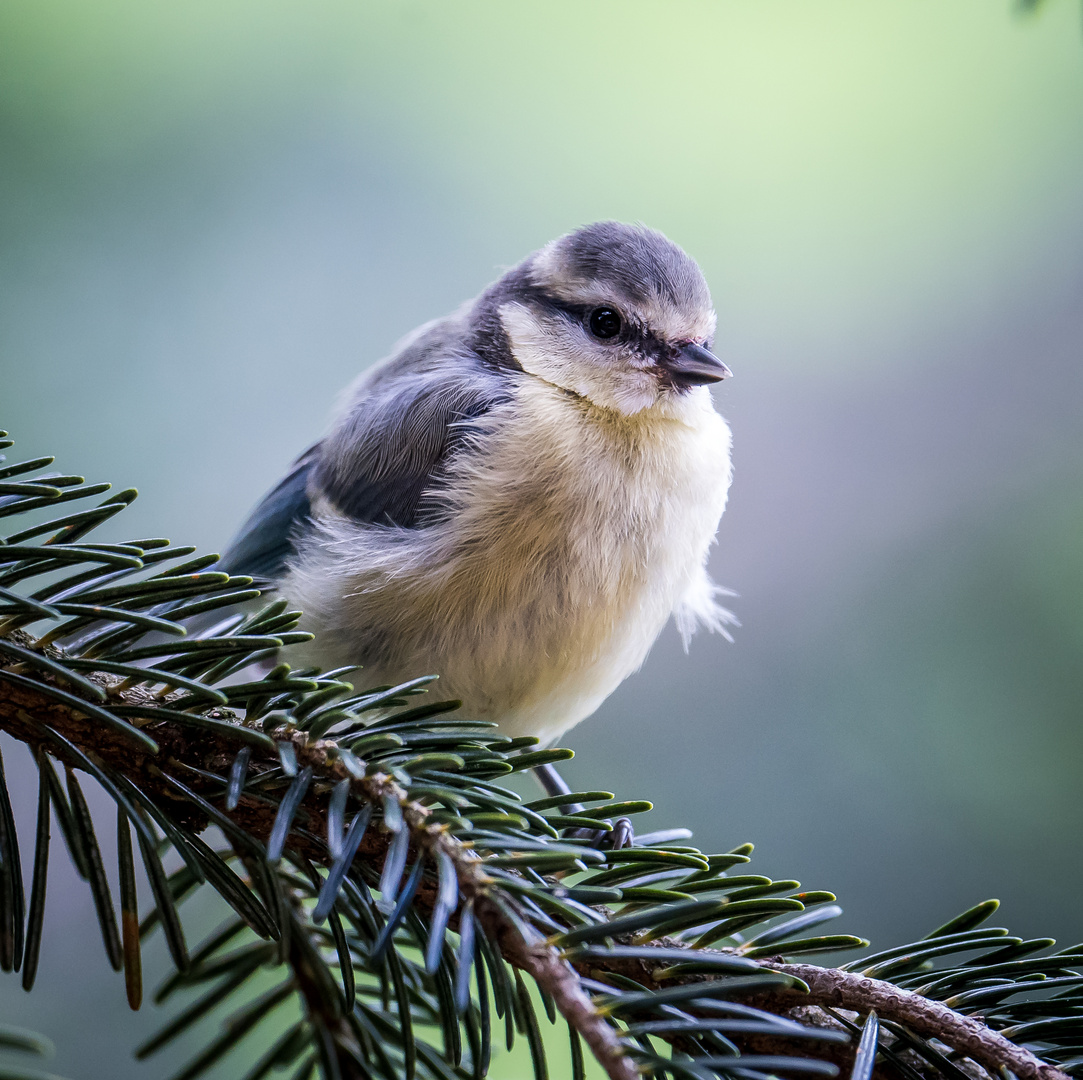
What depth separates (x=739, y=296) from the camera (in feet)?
5.01

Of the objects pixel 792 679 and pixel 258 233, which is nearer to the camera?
pixel 792 679

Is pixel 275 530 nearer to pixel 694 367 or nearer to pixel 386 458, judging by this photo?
pixel 386 458

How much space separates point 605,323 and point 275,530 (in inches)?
15.9

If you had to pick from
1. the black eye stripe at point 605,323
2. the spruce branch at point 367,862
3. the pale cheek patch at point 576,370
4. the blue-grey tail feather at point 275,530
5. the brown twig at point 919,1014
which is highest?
the black eye stripe at point 605,323

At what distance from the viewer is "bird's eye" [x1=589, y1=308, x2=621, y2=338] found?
0.98 metres

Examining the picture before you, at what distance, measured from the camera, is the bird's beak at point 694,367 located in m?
0.91

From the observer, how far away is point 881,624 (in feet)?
4.45

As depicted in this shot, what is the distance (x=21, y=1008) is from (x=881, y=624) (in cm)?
121

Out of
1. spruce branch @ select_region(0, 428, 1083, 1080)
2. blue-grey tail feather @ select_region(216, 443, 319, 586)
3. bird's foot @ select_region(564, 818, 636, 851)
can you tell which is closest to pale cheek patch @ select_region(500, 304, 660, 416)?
blue-grey tail feather @ select_region(216, 443, 319, 586)

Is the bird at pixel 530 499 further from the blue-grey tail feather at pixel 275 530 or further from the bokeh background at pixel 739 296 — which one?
the bokeh background at pixel 739 296

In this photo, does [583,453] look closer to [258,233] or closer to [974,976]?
[974,976]

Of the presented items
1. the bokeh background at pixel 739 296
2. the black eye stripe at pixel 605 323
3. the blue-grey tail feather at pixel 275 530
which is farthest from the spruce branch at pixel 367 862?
the bokeh background at pixel 739 296

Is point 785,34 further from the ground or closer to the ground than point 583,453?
further from the ground

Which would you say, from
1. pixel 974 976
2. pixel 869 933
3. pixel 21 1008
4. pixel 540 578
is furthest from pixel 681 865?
pixel 21 1008
